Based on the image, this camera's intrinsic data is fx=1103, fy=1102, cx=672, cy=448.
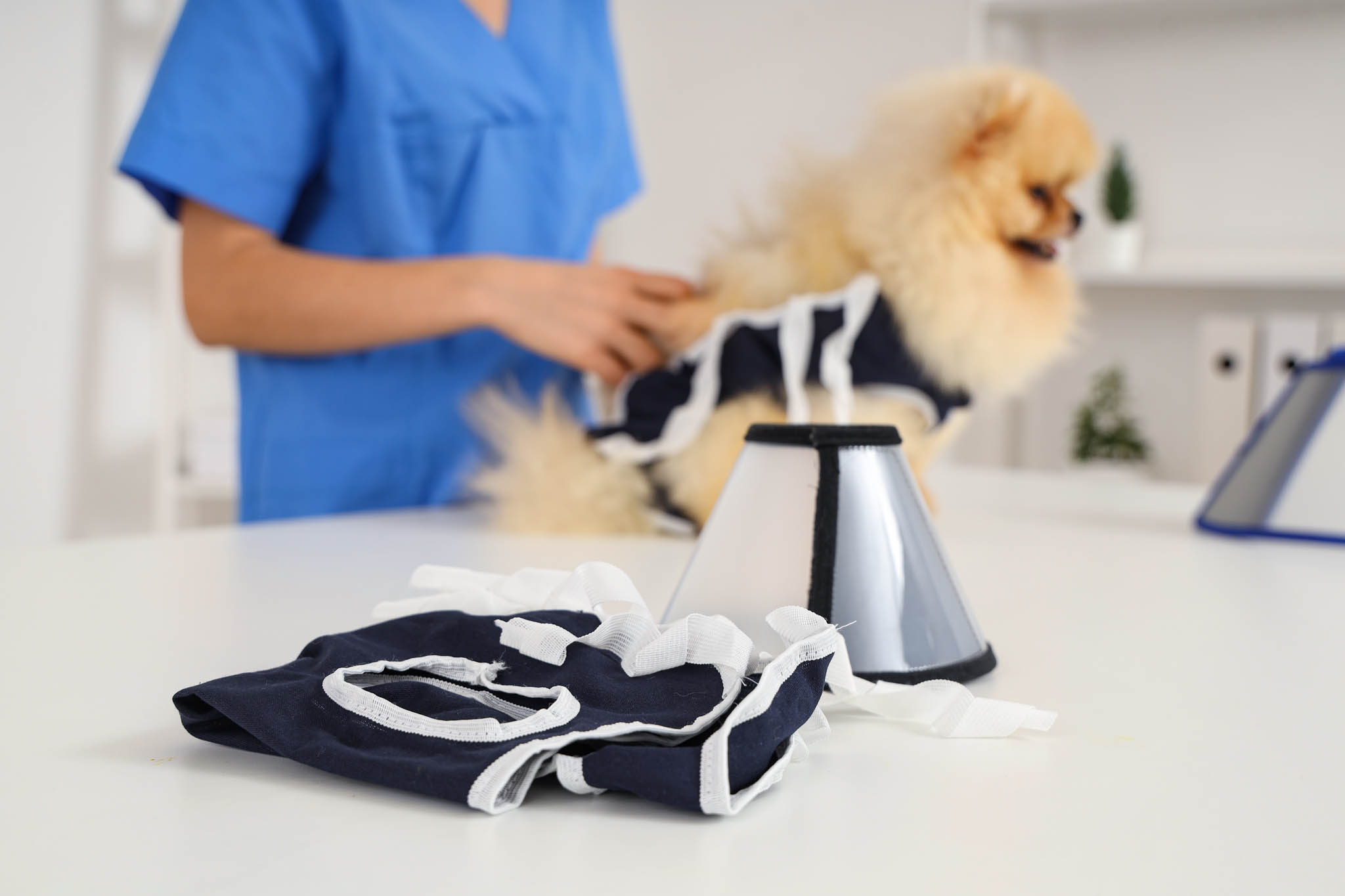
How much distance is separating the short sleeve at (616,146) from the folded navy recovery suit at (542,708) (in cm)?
91

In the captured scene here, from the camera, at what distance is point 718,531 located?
0.44 meters

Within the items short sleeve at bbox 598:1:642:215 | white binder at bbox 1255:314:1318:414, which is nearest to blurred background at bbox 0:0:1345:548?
white binder at bbox 1255:314:1318:414

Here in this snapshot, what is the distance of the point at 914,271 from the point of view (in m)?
0.82

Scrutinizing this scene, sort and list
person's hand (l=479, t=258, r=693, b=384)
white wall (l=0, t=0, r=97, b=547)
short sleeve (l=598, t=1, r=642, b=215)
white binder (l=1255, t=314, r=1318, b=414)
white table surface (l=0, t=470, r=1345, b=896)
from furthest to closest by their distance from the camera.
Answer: white wall (l=0, t=0, r=97, b=547) → white binder (l=1255, t=314, r=1318, b=414) → short sleeve (l=598, t=1, r=642, b=215) → person's hand (l=479, t=258, r=693, b=384) → white table surface (l=0, t=470, r=1345, b=896)

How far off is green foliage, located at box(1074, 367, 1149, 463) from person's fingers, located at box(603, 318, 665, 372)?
4.91 feet

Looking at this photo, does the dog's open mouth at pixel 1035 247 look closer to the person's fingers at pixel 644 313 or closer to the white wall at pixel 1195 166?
the person's fingers at pixel 644 313

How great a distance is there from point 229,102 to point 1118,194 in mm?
1737

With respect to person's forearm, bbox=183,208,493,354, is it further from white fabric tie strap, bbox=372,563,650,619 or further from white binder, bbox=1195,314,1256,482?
white binder, bbox=1195,314,1256,482

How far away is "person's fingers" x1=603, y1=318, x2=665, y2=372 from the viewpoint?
2.96 feet

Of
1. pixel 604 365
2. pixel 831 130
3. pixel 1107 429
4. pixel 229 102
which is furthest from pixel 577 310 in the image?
pixel 1107 429

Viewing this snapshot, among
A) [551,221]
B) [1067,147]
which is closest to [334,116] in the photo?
[551,221]

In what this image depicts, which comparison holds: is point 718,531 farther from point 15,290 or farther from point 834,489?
point 15,290

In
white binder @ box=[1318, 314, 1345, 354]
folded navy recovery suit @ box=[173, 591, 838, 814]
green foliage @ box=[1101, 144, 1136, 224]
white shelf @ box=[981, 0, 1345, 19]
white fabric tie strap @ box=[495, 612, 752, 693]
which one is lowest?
folded navy recovery suit @ box=[173, 591, 838, 814]

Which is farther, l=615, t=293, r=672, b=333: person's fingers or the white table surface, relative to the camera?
l=615, t=293, r=672, b=333: person's fingers
